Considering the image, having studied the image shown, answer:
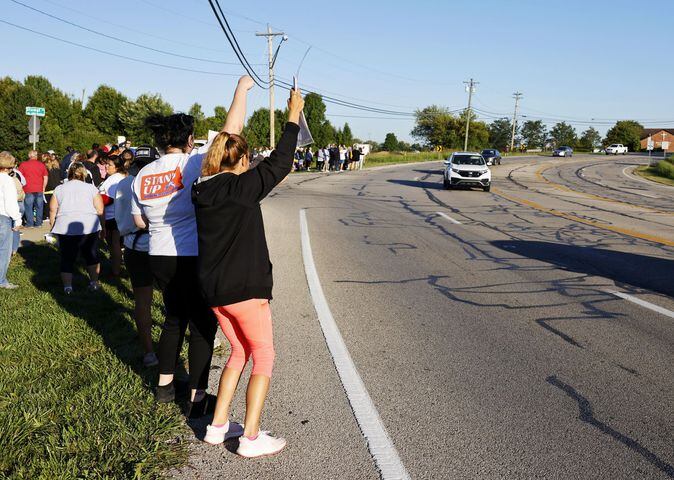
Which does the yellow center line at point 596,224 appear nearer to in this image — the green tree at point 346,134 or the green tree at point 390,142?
the green tree at point 346,134

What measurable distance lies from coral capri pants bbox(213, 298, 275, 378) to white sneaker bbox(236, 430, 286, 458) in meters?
0.37

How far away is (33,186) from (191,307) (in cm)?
1154

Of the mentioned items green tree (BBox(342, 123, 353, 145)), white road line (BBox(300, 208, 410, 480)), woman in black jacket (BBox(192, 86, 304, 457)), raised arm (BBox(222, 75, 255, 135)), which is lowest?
white road line (BBox(300, 208, 410, 480))

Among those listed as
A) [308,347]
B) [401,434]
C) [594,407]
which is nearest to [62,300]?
[308,347]

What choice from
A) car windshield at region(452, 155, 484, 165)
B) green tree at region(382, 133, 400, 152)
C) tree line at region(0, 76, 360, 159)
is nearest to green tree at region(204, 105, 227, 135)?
tree line at region(0, 76, 360, 159)

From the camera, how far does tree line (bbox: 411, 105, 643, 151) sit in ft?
338

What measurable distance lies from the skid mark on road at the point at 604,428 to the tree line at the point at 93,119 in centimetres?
4120

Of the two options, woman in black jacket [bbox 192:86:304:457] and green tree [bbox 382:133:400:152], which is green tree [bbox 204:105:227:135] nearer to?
green tree [bbox 382:133:400:152]

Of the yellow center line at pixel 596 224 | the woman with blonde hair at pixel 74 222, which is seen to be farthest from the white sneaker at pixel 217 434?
the yellow center line at pixel 596 224

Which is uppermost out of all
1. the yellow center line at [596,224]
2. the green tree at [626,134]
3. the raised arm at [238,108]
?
the green tree at [626,134]

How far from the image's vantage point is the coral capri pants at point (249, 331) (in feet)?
11.0

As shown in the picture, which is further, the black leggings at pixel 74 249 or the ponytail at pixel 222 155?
the black leggings at pixel 74 249

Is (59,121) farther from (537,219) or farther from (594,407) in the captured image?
(594,407)

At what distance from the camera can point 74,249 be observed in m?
7.32
